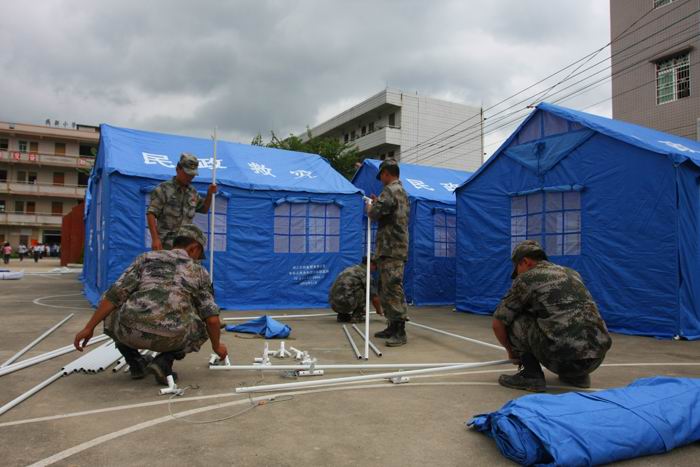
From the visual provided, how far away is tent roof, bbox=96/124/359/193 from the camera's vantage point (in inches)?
303

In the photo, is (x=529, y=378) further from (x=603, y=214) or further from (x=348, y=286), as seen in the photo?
(x=603, y=214)

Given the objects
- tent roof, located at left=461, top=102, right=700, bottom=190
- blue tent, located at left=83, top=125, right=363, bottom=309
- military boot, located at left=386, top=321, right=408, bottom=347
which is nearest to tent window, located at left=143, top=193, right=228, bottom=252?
blue tent, located at left=83, top=125, right=363, bottom=309

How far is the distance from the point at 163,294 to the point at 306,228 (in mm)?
5605

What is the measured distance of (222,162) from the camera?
8586 millimetres

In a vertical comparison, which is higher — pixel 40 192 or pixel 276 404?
pixel 40 192

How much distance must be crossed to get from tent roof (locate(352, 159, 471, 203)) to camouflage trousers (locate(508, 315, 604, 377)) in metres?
6.39

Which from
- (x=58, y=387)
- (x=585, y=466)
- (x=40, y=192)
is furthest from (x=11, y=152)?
(x=585, y=466)

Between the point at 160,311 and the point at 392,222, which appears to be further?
the point at 392,222

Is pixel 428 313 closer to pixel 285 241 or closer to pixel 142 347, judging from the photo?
pixel 285 241

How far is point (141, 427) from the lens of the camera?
2455mm

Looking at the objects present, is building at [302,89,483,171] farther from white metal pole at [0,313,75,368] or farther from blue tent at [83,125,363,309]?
white metal pole at [0,313,75,368]

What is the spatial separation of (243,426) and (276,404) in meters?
0.42

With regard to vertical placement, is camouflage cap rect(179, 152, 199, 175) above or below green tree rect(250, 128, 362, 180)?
below

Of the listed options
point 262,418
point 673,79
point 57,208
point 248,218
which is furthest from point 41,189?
point 262,418
